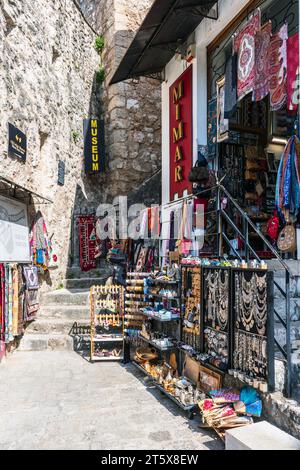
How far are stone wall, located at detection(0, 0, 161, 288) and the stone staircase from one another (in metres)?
0.74

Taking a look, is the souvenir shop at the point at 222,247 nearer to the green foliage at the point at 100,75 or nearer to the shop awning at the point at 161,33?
the shop awning at the point at 161,33

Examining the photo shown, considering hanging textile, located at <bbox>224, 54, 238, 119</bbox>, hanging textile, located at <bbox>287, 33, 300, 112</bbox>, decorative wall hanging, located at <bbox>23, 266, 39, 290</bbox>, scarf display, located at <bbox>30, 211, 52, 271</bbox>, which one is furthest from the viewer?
scarf display, located at <bbox>30, 211, 52, 271</bbox>

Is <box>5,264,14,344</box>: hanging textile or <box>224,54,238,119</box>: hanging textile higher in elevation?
<box>224,54,238,119</box>: hanging textile

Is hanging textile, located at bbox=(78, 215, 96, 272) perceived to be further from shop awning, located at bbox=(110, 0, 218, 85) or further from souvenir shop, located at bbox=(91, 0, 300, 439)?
shop awning, located at bbox=(110, 0, 218, 85)

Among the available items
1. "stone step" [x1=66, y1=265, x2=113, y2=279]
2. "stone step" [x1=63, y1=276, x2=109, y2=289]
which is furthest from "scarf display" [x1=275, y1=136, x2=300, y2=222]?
"stone step" [x1=66, y1=265, x2=113, y2=279]

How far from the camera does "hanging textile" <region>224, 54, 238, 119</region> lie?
5.31m

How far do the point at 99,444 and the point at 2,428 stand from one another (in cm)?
105

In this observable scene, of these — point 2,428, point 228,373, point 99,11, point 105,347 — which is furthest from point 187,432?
point 99,11

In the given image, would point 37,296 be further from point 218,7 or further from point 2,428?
point 218,7

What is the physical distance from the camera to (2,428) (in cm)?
357

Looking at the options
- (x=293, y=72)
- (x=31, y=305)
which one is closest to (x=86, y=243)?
(x=31, y=305)

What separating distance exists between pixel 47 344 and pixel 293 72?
5616 millimetres

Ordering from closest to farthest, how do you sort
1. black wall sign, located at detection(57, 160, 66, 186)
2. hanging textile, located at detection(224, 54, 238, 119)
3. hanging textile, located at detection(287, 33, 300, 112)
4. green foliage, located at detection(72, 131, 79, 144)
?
hanging textile, located at detection(287, 33, 300, 112), hanging textile, located at detection(224, 54, 238, 119), black wall sign, located at detection(57, 160, 66, 186), green foliage, located at detection(72, 131, 79, 144)

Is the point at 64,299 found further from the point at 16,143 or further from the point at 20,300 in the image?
the point at 16,143
